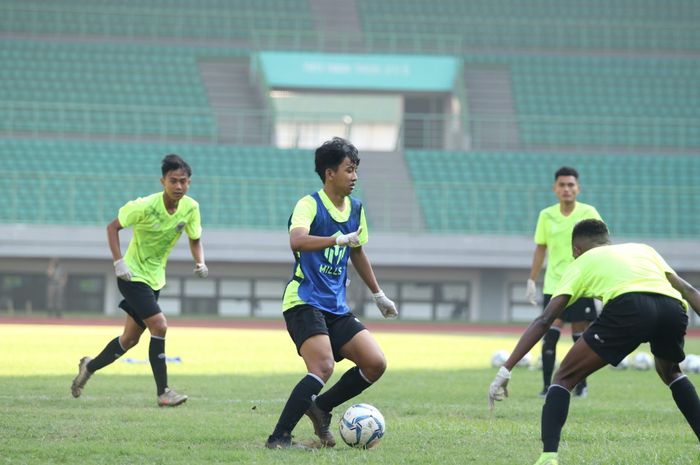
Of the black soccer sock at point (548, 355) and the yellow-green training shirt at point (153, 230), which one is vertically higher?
the yellow-green training shirt at point (153, 230)

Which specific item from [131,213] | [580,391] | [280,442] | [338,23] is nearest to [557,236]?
[580,391]

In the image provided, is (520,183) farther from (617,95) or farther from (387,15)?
(387,15)

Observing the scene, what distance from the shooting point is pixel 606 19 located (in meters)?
44.4

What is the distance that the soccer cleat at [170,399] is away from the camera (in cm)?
1030

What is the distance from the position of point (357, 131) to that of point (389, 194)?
36.1 ft

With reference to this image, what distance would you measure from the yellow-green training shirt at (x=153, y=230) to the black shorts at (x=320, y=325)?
3.06 m

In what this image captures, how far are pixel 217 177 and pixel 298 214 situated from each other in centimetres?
2761

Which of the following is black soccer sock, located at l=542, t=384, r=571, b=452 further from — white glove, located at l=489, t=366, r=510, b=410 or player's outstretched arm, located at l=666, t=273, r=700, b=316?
player's outstretched arm, located at l=666, t=273, r=700, b=316

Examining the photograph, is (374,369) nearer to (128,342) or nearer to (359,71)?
(128,342)

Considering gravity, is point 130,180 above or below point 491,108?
below

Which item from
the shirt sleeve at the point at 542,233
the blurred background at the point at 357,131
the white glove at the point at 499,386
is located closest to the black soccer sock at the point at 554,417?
the white glove at the point at 499,386

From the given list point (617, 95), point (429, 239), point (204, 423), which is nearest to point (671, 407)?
point (204, 423)

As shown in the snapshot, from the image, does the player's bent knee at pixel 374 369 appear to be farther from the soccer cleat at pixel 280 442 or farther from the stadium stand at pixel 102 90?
the stadium stand at pixel 102 90

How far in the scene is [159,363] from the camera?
34.6 feet
